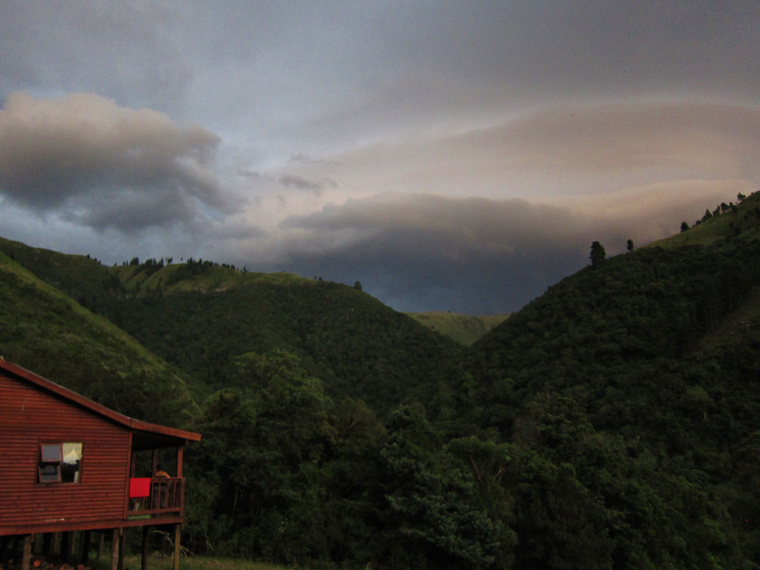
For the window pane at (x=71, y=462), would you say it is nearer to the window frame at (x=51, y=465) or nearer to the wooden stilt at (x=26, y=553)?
the window frame at (x=51, y=465)

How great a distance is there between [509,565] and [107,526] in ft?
72.6

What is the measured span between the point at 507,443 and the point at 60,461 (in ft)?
97.1

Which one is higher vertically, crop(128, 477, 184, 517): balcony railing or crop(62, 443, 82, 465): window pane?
crop(62, 443, 82, 465): window pane

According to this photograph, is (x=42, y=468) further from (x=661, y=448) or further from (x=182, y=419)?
(x=661, y=448)

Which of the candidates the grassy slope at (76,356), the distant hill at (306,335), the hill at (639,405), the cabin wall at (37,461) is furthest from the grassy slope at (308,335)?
the cabin wall at (37,461)

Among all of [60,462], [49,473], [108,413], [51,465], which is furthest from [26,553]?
[108,413]

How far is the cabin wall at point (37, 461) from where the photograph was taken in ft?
48.9

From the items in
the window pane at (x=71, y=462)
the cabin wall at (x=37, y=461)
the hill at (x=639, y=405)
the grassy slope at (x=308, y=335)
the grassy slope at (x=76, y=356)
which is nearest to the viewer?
the cabin wall at (x=37, y=461)

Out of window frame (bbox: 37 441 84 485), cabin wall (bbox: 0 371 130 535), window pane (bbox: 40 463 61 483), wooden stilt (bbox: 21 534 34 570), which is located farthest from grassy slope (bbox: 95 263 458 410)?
wooden stilt (bbox: 21 534 34 570)

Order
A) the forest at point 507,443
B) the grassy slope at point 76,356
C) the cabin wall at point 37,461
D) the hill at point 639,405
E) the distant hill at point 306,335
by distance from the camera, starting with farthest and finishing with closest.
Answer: the distant hill at point 306,335 → the grassy slope at point 76,356 → the hill at point 639,405 → the forest at point 507,443 → the cabin wall at point 37,461

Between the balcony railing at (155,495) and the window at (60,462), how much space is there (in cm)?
203

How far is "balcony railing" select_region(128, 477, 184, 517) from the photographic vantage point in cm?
1752

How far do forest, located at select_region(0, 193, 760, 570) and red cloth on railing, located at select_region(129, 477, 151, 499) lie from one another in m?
14.7

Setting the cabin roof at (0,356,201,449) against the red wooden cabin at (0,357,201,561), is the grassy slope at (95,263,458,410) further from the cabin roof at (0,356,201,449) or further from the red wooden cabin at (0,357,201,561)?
the red wooden cabin at (0,357,201,561)
